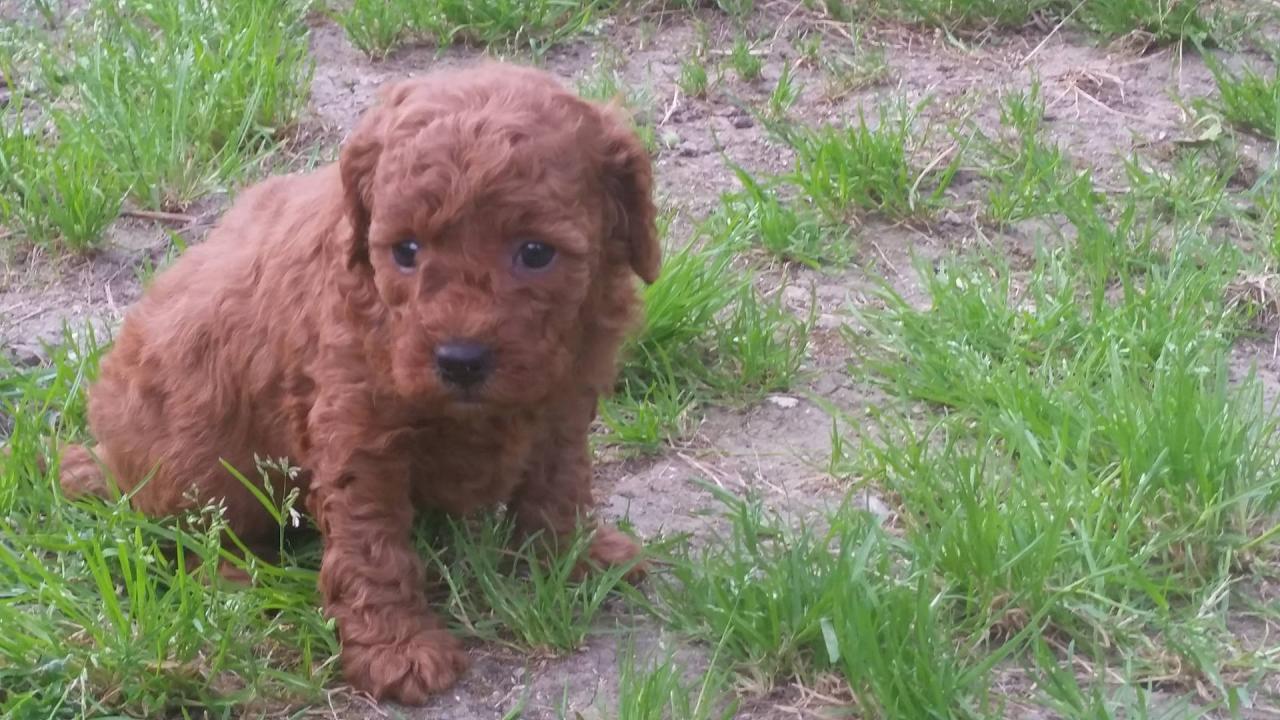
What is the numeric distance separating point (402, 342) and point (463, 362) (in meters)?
0.14

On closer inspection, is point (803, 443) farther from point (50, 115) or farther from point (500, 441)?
point (50, 115)

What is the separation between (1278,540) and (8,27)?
455cm

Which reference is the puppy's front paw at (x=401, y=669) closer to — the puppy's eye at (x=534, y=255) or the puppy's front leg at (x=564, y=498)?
the puppy's front leg at (x=564, y=498)

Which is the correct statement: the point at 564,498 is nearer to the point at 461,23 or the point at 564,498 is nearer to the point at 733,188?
the point at 733,188

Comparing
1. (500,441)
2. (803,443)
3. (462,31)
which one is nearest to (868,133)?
(803,443)

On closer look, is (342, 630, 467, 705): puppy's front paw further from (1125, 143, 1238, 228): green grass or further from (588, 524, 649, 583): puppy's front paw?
(1125, 143, 1238, 228): green grass

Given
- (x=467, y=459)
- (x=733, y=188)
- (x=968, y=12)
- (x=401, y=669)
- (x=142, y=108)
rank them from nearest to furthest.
A: (x=401, y=669)
(x=467, y=459)
(x=142, y=108)
(x=733, y=188)
(x=968, y=12)

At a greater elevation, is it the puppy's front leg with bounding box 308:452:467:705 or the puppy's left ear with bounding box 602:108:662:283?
the puppy's left ear with bounding box 602:108:662:283

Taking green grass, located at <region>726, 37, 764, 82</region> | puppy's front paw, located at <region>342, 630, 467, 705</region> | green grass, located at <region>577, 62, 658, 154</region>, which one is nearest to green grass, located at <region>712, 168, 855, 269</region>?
green grass, located at <region>577, 62, 658, 154</region>

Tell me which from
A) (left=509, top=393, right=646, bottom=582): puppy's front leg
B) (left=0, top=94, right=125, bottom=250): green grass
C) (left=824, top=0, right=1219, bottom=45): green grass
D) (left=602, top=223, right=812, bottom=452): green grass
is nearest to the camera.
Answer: (left=509, top=393, right=646, bottom=582): puppy's front leg

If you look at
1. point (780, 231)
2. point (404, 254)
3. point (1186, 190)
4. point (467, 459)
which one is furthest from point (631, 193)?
point (1186, 190)

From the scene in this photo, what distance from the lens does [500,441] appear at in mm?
3053

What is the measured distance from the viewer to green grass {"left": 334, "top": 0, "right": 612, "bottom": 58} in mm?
5477

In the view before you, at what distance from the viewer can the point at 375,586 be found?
119 inches
